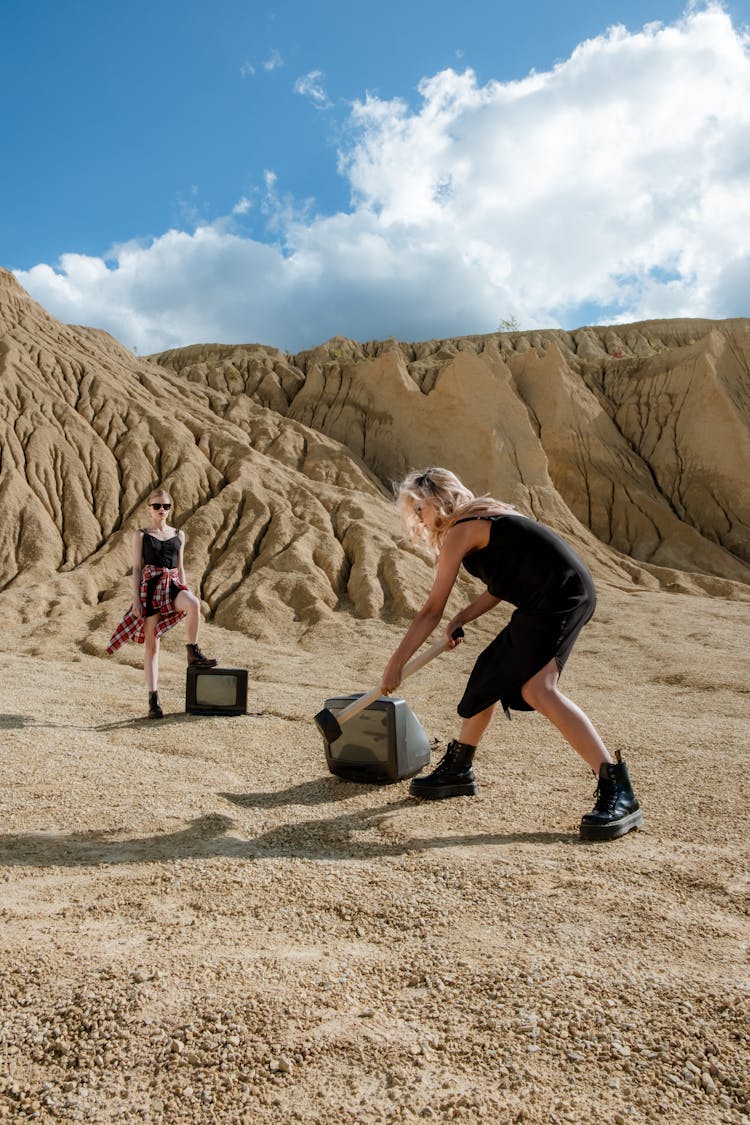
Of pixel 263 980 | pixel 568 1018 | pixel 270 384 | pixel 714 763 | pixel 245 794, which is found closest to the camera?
pixel 568 1018

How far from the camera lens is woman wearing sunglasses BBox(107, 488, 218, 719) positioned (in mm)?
6348

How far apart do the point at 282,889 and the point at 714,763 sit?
10.5 ft

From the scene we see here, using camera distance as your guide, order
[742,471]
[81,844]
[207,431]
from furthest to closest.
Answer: [742,471], [207,431], [81,844]

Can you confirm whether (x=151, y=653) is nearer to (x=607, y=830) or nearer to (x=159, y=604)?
(x=159, y=604)

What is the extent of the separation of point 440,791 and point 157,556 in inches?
140

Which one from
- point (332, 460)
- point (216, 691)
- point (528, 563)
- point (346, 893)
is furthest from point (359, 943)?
point (332, 460)

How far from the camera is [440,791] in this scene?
398 centimetres

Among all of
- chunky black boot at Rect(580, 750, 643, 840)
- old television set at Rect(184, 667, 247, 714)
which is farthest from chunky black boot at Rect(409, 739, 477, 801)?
old television set at Rect(184, 667, 247, 714)

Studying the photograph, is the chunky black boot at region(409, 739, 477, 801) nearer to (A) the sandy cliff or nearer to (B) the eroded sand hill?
(B) the eroded sand hill

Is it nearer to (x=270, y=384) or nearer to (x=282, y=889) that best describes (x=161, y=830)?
(x=282, y=889)

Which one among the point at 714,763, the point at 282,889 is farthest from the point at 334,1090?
the point at 714,763

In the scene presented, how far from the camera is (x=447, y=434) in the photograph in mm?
20766

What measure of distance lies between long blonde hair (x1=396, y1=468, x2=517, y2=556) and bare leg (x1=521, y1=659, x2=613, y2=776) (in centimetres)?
79

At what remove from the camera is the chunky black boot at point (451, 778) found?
13.0 ft
